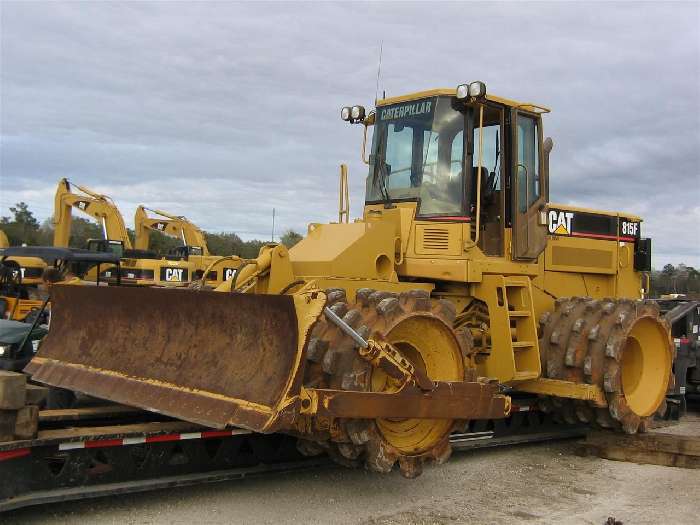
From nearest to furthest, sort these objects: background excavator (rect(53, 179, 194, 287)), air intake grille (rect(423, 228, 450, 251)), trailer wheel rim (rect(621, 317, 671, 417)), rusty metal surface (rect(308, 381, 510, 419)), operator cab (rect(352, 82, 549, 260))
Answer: rusty metal surface (rect(308, 381, 510, 419)), air intake grille (rect(423, 228, 450, 251)), operator cab (rect(352, 82, 549, 260)), trailer wheel rim (rect(621, 317, 671, 417)), background excavator (rect(53, 179, 194, 287))

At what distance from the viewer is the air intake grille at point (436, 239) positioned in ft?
24.6

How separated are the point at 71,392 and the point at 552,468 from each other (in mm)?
4774

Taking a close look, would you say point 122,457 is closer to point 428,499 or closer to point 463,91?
point 428,499

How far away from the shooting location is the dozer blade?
204 inches

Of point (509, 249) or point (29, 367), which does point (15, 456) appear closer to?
point (29, 367)

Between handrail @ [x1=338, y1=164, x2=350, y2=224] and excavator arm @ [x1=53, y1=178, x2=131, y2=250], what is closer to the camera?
handrail @ [x1=338, y1=164, x2=350, y2=224]

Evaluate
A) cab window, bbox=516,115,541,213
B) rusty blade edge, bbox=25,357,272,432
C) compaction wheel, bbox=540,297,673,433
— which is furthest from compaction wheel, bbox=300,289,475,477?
cab window, bbox=516,115,541,213

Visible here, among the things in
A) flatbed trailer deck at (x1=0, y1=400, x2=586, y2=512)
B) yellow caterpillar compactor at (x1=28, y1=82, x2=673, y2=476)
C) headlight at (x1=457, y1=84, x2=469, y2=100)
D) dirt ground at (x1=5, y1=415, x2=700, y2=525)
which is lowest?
dirt ground at (x1=5, y1=415, x2=700, y2=525)

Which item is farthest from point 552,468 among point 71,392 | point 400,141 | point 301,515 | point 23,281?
A: point 23,281

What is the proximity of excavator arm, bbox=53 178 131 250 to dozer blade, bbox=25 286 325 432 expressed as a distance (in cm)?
1656

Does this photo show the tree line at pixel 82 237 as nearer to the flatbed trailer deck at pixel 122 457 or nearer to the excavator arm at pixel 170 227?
the excavator arm at pixel 170 227

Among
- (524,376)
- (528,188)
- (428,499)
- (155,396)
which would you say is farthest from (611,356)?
(155,396)

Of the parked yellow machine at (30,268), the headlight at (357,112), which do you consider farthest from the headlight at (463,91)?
the parked yellow machine at (30,268)

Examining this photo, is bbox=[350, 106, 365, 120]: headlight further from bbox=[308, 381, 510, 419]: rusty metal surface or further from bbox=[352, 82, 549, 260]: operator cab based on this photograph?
bbox=[308, 381, 510, 419]: rusty metal surface
